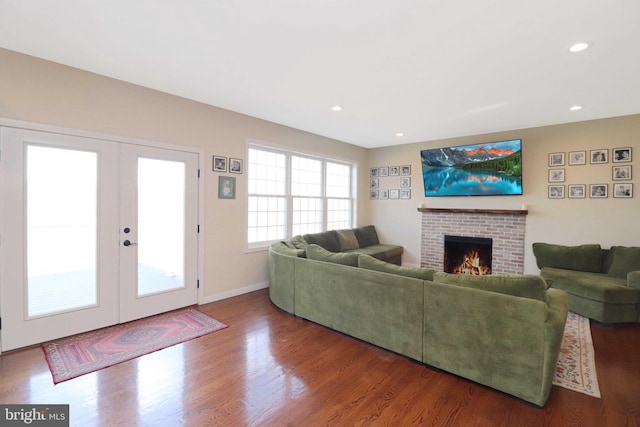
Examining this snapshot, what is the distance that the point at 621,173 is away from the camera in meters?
4.23

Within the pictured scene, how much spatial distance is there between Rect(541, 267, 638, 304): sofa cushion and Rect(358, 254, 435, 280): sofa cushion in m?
2.41

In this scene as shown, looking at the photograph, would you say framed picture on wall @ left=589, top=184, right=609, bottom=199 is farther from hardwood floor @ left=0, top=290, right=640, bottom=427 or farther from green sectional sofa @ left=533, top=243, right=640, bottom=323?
hardwood floor @ left=0, top=290, right=640, bottom=427

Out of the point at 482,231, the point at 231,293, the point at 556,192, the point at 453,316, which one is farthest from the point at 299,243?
the point at 556,192

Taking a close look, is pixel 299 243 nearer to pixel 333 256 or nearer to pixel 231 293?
pixel 231 293

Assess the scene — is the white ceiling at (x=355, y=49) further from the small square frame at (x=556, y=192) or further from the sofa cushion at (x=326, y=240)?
the sofa cushion at (x=326, y=240)

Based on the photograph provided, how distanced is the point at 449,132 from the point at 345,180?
230cm

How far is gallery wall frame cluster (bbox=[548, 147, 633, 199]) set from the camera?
4.20 m

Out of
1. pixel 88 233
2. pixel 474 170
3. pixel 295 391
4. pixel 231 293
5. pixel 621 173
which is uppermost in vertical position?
pixel 474 170

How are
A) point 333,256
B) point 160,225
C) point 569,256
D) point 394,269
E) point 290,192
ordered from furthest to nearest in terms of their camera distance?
point 290,192
point 569,256
point 160,225
point 333,256
point 394,269

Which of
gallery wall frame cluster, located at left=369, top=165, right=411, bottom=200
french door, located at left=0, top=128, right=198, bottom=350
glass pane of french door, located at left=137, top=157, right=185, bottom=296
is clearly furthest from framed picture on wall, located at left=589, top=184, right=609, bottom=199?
glass pane of french door, located at left=137, top=157, right=185, bottom=296

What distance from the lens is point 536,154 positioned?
488 centimetres

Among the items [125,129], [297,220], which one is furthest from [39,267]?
[297,220]

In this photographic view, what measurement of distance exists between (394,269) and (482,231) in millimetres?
3457

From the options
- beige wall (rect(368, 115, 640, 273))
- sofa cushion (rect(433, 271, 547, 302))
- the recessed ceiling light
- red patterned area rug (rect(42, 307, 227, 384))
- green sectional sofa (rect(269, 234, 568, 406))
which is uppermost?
the recessed ceiling light
